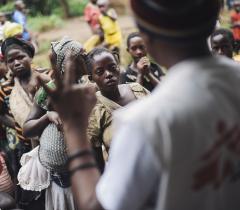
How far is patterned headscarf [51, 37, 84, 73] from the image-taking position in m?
3.32

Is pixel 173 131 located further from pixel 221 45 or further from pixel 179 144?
pixel 221 45

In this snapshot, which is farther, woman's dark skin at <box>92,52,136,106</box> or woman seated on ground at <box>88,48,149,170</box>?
woman's dark skin at <box>92,52,136,106</box>

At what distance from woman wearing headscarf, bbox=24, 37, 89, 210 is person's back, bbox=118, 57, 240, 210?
1.67 m

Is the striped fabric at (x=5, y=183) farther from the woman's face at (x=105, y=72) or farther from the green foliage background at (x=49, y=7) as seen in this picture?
the green foliage background at (x=49, y=7)

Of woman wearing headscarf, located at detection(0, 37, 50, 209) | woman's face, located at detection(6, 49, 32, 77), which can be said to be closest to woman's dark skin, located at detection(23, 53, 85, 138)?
woman wearing headscarf, located at detection(0, 37, 50, 209)

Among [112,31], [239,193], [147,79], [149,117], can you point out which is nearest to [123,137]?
[149,117]

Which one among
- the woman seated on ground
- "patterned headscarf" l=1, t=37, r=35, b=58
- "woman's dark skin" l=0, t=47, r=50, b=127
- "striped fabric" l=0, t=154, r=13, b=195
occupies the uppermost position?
the woman seated on ground

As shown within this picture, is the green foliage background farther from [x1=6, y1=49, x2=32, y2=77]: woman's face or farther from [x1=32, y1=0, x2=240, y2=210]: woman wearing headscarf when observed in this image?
[x1=32, y1=0, x2=240, y2=210]: woman wearing headscarf

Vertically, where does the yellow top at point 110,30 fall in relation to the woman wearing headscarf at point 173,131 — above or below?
below

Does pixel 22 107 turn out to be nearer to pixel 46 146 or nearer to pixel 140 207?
pixel 46 146

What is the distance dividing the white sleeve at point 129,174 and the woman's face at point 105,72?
177 cm

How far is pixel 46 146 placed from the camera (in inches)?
124

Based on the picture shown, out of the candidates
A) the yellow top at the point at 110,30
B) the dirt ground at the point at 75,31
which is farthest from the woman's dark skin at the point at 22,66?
the dirt ground at the point at 75,31

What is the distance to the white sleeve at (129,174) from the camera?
52.7 inches
